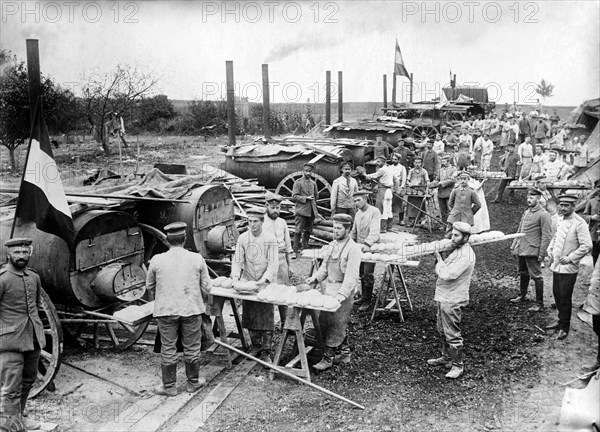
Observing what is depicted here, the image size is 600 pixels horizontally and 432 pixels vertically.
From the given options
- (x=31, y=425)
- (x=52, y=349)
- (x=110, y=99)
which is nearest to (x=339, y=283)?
(x=52, y=349)

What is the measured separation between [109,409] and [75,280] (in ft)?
5.47

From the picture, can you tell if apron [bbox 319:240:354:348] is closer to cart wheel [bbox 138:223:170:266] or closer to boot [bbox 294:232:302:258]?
cart wheel [bbox 138:223:170:266]

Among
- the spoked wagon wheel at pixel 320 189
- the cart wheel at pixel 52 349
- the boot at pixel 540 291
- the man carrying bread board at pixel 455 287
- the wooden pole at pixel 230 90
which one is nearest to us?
the cart wheel at pixel 52 349

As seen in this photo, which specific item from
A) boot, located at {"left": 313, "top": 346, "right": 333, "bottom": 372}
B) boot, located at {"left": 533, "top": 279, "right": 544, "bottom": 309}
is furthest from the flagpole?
boot, located at {"left": 533, "top": 279, "right": 544, "bottom": 309}

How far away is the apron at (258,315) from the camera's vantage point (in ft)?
22.7

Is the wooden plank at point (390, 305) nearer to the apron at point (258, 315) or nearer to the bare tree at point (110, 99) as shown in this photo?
the apron at point (258, 315)

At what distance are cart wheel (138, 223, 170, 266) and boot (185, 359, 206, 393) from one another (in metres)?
2.83

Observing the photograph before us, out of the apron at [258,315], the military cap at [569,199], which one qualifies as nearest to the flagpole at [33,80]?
the apron at [258,315]

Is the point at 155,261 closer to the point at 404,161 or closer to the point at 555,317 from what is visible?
the point at 555,317

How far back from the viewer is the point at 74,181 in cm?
983

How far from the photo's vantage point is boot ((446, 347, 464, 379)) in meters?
6.41

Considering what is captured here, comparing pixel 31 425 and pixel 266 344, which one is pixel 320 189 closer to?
pixel 266 344

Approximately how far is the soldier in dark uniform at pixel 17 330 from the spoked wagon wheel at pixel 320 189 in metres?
9.04

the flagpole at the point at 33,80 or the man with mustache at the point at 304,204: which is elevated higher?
the flagpole at the point at 33,80
